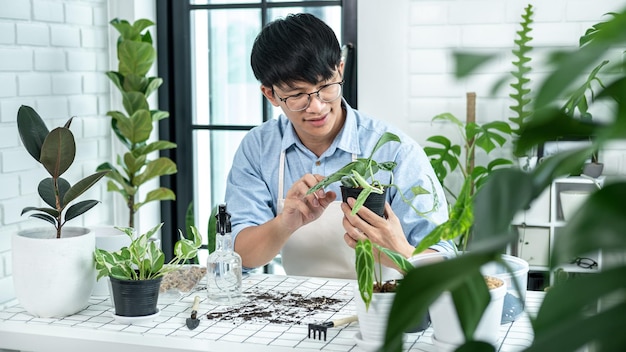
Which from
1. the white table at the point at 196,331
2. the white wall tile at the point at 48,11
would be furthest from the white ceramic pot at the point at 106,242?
the white wall tile at the point at 48,11

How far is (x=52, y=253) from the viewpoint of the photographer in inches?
80.9

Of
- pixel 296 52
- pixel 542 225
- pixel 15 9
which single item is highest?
pixel 15 9

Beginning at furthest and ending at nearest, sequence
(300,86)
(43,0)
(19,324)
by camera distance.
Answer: (43,0) → (300,86) → (19,324)

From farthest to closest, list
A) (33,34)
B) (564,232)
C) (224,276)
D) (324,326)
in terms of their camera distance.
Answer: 1. (33,34)
2. (224,276)
3. (324,326)
4. (564,232)

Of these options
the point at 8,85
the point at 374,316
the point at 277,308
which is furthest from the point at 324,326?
the point at 8,85

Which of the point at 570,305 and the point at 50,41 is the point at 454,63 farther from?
the point at 50,41

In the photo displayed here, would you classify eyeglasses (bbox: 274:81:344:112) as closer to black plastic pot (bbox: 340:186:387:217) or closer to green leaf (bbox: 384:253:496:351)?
black plastic pot (bbox: 340:186:387:217)

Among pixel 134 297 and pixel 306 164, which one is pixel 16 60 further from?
pixel 134 297

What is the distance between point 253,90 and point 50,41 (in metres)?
1.13

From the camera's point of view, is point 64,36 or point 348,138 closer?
point 348,138

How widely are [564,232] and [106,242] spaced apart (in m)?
2.05

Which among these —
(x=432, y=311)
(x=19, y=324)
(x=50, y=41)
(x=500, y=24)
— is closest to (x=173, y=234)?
(x=50, y=41)

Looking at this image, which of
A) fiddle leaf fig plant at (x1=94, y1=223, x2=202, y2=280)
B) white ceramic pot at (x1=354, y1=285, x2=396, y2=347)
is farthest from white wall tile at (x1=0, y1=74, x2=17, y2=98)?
white ceramic pot at (x1=354, y1=285, x2=396, y2=347)

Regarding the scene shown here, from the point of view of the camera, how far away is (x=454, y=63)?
423 millimetres
